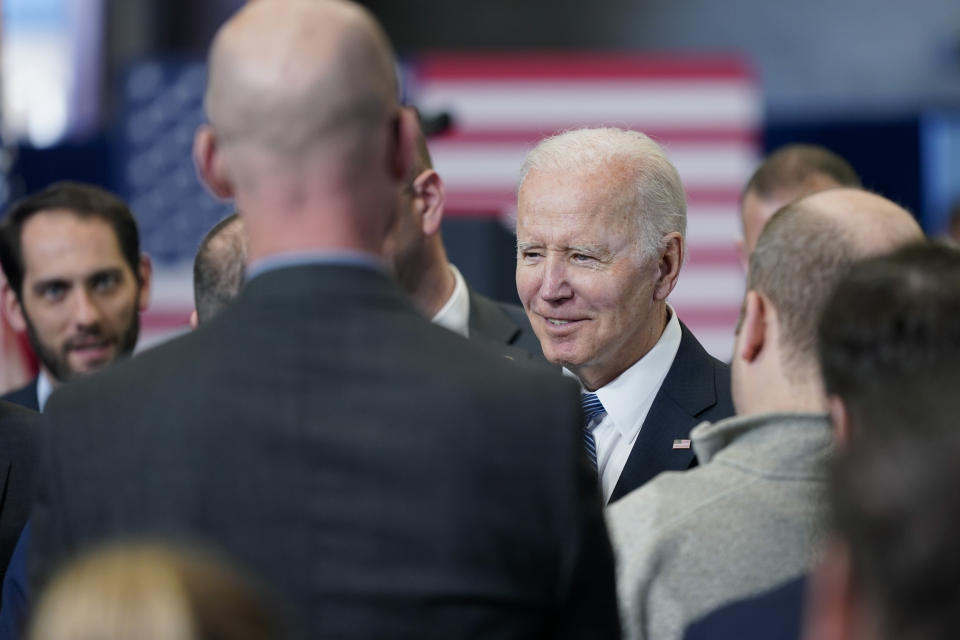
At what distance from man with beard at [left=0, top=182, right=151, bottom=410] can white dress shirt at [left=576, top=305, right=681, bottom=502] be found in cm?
154

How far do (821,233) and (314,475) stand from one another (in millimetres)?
847

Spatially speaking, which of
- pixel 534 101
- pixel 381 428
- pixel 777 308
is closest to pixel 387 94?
pixel 381 428

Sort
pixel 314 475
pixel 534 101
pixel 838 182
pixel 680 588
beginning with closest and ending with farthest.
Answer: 1. pixel 314 475
2. pixel 680 588
3. pixel 838 182
4. pixel 534 101

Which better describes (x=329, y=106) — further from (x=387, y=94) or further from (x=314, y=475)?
(x=314, y=475)

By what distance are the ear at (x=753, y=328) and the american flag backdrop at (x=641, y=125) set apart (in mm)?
5777

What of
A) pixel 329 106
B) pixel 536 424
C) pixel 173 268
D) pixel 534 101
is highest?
pixel 329 106

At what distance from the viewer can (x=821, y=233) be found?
197cm

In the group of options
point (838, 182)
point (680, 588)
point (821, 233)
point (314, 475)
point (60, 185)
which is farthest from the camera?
point (838, 182)

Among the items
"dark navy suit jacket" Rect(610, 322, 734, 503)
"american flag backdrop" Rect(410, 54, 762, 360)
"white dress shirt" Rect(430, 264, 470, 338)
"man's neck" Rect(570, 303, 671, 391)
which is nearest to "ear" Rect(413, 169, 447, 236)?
"white dress shirt" Rect(430, 264, 470, 338)

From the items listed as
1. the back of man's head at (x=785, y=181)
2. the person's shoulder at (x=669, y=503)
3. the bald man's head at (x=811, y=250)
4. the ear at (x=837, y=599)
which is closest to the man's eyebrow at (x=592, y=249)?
the bald man's head at (x=811, y=250)

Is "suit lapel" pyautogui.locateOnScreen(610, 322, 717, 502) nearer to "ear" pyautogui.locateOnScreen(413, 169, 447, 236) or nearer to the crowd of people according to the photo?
"ear" pyautogui.locateOnScreen(413, 169, 447, 236)

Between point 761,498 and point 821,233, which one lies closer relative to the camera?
point 761,498

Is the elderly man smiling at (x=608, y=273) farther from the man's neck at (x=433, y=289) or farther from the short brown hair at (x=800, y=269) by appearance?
the short brown hair at (x=800, y=269)

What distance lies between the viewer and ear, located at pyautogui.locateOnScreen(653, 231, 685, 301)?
3064mm
